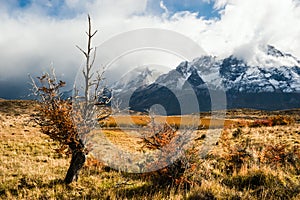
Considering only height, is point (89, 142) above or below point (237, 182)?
above

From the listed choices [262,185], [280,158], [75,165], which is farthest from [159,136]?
[280,158]

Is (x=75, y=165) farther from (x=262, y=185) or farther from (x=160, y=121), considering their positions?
(x=262, y=185)

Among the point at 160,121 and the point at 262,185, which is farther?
the point at 160,121

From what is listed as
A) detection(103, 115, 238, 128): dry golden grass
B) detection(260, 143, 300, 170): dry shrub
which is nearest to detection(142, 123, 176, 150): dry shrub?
detection(103, 115, 238, 128): dry golden grass

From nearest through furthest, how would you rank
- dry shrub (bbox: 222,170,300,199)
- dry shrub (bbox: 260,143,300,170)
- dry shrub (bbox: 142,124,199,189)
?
dry shrub (bbox: 222,170,300,199) → dry shrub (bbox: 142,124,199,189) → dry shrub (bbox: 260,143,300,170)

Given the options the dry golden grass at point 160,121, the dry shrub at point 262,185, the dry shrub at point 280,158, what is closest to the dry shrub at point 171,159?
the dry golden grass at point 160,121

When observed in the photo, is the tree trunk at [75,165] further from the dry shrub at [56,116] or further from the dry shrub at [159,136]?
the dry shrub at [159,136]

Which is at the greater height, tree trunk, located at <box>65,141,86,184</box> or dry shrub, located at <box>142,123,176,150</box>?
dry shrub, located at <box>142,123,176,150</box>

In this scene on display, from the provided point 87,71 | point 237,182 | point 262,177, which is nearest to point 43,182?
point 87,71

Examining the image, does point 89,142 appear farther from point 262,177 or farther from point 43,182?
point 262,177

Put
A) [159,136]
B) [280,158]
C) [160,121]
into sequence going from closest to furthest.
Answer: [159,136] < [160,121] < [280,158]

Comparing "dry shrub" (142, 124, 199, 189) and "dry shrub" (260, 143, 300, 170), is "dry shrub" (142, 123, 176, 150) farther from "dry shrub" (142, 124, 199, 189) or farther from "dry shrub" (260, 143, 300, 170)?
"dry shrub" (260, 143, 300, 170)

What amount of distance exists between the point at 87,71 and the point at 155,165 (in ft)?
13.5

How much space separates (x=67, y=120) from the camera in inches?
315
